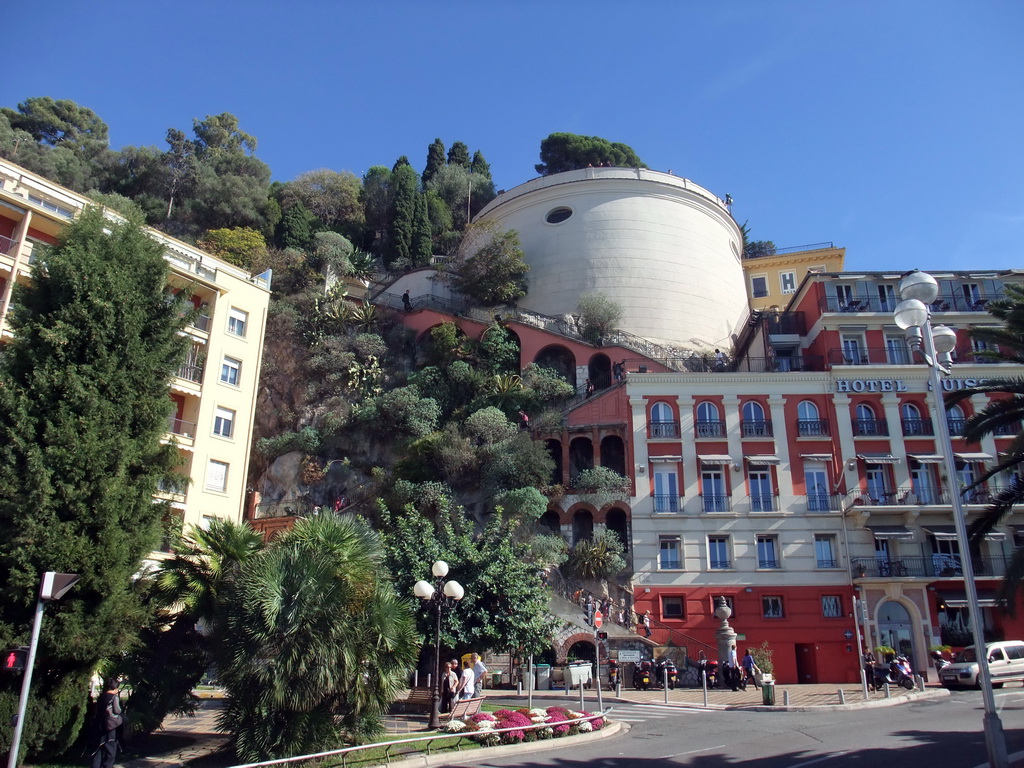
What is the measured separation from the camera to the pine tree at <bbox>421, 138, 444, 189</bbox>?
237ft

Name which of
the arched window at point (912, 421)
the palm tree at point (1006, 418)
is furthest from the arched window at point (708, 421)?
the palm tree at point (1006, 418)

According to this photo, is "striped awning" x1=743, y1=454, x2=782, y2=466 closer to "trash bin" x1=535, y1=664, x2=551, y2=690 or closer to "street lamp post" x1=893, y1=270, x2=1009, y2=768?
"trash bin" x1=535, y1=664, x2=551, y2=690

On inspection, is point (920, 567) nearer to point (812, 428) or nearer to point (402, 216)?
point (812, 428)

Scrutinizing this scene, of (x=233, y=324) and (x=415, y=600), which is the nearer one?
(x=415, y=600)

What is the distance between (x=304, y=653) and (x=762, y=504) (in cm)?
2380

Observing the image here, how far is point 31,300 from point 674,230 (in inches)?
1530

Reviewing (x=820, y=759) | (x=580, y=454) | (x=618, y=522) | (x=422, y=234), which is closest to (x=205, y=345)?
(x=580, y=454)

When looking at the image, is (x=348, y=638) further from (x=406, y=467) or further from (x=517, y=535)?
(x=406, y=467)

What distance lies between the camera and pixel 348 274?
4834 centimetres

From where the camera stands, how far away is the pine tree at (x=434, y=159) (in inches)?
2847

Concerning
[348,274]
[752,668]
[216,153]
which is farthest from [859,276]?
[216,153]

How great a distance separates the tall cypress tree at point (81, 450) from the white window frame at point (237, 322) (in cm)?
1755

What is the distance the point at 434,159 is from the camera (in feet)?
241

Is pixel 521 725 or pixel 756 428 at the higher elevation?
pixel 756 428
